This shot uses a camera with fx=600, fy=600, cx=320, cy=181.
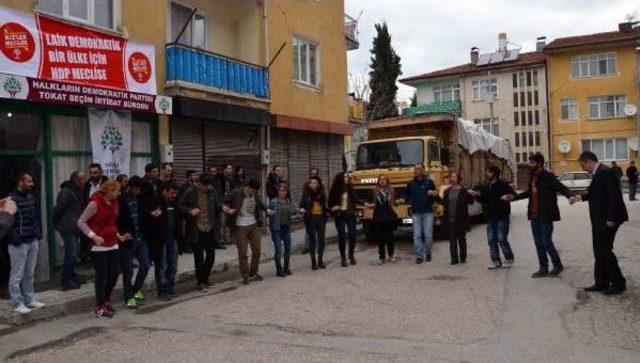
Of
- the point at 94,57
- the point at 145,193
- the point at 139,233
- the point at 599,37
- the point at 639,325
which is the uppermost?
the point at 599,37

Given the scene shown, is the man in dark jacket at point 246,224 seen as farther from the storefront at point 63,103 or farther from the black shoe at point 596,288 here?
the black shoe at point 596,288

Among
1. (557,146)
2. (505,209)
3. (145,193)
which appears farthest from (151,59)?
(557,146)

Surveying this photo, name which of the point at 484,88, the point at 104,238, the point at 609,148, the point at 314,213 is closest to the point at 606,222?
the point at 314,213

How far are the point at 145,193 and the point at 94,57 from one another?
13.6ft

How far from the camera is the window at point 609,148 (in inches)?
1642

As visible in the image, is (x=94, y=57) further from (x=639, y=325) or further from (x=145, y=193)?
(x=639, y=325)

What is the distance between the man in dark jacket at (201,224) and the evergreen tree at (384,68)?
3877 centimetres

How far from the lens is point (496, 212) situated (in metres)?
9.94

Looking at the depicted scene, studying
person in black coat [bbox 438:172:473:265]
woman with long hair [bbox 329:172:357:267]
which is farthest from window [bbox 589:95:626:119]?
woman with long hair [bbox 329:172:357:267]

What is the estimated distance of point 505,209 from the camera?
992 centimetres

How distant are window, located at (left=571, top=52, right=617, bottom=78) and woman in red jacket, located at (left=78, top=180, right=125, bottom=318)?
42326mm

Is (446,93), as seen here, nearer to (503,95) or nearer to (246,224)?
(503,95)

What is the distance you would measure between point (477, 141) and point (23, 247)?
1364 cm

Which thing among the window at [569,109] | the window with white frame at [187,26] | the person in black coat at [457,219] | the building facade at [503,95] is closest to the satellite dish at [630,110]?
the window at [569,109]
